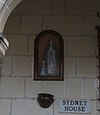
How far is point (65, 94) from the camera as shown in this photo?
15.9 ft

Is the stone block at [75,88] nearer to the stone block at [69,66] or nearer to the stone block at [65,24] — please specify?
the stone block at [69,66]

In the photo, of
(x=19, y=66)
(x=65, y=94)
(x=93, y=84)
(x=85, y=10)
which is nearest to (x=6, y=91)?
(x=19, y=66)

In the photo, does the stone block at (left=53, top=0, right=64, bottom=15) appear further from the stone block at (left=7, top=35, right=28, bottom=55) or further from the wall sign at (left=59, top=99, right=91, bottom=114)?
the wall sign at (left=59, top=99, right=91, bottom=114)

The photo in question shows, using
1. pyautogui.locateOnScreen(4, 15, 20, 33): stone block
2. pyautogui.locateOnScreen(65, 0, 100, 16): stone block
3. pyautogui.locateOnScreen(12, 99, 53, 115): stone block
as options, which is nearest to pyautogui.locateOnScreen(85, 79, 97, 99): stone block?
pyautogui.locateOnScreen(12, 99, 53, 115): stone block

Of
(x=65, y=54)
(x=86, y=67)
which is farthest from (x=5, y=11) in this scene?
(x=86, y=67)

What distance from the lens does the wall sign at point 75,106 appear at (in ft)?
15.7

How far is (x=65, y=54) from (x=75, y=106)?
673mm

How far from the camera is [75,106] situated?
479cm

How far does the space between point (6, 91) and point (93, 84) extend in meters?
1.10

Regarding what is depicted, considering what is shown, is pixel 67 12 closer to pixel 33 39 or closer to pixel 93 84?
pixel 33 39

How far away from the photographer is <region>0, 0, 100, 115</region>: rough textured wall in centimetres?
483

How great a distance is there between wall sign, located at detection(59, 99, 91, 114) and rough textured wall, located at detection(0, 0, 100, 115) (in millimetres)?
53

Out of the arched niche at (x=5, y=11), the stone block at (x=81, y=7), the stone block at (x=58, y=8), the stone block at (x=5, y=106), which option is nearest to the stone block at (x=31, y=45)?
the stone block at (x=58, y=8)

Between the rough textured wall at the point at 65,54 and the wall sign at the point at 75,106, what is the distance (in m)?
0.05
